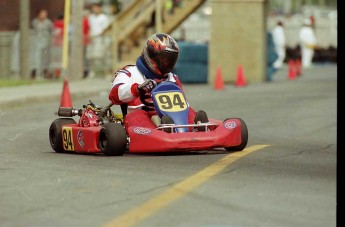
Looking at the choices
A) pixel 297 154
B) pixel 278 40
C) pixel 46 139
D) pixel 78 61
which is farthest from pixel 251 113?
pixel 278 40

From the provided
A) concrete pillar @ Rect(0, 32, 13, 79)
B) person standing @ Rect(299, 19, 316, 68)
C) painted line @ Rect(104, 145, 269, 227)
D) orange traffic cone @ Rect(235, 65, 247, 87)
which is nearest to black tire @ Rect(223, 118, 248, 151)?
painted line @ Rect(104, 145, 269, 227)

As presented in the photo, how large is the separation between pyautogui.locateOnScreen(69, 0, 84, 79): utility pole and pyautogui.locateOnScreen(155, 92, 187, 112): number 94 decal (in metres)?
21.2

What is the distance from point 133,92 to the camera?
14.4 meters

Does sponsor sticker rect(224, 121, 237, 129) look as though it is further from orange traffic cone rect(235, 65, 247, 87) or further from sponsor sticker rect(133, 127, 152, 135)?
orange traffic cone rect(235, 65, 247, 87)

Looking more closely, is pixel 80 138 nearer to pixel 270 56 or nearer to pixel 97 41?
pixel 97 41

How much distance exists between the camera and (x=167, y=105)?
46.3 ft

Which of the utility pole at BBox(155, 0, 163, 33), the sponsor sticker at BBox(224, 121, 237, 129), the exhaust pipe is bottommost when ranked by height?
the sponsor sticker at BBox(224, 121, 237, 129)

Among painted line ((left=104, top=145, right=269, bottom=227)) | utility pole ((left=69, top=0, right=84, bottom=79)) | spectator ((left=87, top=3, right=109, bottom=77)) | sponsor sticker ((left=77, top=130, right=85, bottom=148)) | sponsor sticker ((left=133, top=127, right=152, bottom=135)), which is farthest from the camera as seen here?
spectator ((left=87, top=3, right=109, bottom=77))

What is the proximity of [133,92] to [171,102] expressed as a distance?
0.50 meters

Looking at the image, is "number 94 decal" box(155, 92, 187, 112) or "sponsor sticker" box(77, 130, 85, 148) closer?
"number 94 decal" box(155, 92, 187, 112)

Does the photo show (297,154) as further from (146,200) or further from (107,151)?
(146,200)

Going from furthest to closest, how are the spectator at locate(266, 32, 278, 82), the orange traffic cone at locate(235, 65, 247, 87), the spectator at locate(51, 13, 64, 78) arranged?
the spectator at locate(266, 32, 278, 82)
the spectator at locate(51, 13, 64, 78)
the orange traffic cone at locate(235, 65, 247, 87)

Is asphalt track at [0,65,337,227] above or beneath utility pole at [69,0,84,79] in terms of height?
beneath

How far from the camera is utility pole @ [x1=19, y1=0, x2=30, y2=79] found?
34250mm
